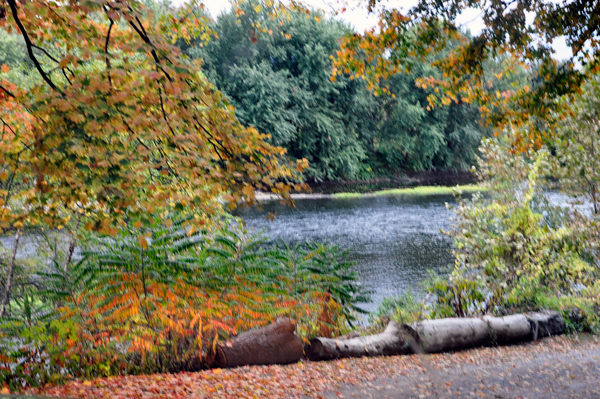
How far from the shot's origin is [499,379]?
20.1 feet

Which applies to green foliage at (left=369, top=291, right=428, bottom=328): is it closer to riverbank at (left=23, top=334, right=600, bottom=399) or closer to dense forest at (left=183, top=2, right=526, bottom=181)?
riverbank at (left=23, top=334, right=600, bottom=399)

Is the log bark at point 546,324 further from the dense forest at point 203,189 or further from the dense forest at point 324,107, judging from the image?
the dense forest at point 324,107

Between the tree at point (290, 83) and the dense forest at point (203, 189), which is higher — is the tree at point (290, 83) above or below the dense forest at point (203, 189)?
above

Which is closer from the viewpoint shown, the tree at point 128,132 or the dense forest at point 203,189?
the tree at point 128,132

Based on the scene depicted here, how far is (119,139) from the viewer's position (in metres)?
4.27

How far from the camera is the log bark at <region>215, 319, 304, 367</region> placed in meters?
5.97

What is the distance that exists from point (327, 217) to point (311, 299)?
66.3 feet

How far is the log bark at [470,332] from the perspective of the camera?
310 inches

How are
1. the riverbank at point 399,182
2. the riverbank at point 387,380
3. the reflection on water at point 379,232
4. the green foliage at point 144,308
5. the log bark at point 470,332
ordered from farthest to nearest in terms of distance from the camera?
the riverbank at point 399,182
the reflection on water at point 379,232
the log bark at point 470,332
the green foliage at point 144,308
the riverbank at point 387,380

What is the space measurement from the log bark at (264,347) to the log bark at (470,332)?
234cm

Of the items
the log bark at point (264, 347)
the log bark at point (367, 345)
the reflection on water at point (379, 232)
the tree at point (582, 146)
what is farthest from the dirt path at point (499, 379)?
the tree at point (582, 146)

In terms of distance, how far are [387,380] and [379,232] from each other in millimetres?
17034

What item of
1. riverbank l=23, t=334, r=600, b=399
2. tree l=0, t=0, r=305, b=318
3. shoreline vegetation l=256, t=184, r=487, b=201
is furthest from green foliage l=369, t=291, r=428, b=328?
shoreline vegetation l=256, t=184, r=487, b=201

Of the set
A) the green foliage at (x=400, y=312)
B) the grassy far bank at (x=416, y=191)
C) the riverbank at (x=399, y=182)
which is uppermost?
the riverbank at (x=399, y=182)
